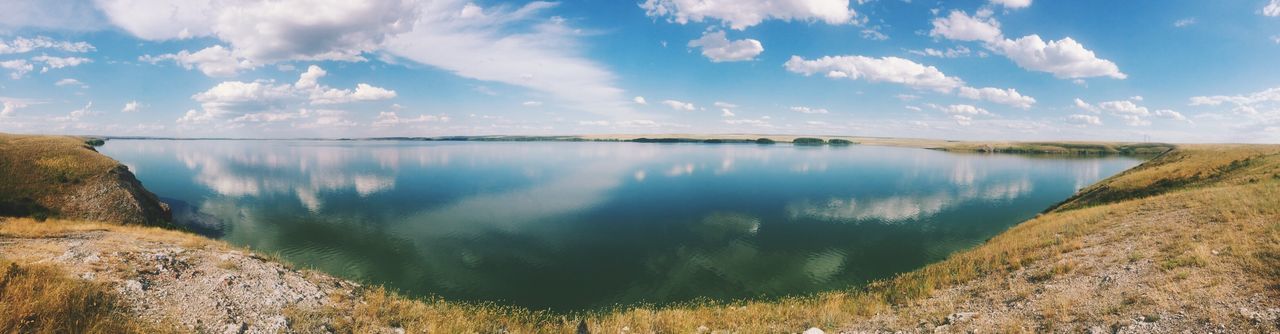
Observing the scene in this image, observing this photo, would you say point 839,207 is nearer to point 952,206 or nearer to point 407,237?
point 952,206

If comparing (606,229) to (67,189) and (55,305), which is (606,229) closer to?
(55,305)

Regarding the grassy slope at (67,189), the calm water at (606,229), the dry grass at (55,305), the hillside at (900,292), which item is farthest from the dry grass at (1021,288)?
the grassy slope at (67,189)

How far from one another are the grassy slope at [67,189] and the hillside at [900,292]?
12401 mm

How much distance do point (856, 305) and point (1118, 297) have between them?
676 cm

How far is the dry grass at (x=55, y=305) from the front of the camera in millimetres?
9125

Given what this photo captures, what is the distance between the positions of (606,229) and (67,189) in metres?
38.3

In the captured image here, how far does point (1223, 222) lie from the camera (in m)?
17.2

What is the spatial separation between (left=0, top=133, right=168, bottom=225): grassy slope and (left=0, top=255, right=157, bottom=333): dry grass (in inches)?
1106

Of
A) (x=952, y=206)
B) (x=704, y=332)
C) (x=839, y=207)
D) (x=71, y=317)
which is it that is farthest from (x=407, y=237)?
(x=952, y=206)

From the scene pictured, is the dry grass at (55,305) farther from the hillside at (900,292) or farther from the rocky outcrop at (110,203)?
the rocky outcrop at (110,203)

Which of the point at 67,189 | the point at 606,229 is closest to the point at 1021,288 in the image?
the point at 606,229

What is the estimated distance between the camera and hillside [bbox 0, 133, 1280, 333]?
1103 centimetres

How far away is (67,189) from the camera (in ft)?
104

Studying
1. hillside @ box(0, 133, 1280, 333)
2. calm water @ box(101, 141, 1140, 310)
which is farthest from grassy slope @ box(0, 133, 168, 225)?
hillside @ box(0, 133, 1280, 333)
